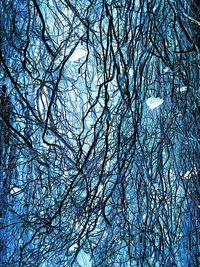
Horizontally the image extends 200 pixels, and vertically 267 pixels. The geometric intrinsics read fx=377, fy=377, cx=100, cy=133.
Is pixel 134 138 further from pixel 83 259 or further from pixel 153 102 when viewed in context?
pixel 83 259

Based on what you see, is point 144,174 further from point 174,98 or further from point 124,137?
point 174,98

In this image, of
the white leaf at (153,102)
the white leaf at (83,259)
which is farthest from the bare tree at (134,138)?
the white leaf at (83,259)

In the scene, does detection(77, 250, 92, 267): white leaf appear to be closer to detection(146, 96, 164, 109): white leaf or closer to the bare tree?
the bare tree

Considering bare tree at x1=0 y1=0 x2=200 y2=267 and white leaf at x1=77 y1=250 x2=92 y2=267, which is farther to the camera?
white leaf at x1=77 y1=250 x2=92 y2=267

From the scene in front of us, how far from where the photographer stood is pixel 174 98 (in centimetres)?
136

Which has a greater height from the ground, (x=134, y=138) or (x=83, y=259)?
(x=134, y=138)

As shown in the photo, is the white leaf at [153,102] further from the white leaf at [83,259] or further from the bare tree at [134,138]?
the white leaf at [83,259]

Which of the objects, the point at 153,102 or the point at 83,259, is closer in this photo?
the point at 153,102

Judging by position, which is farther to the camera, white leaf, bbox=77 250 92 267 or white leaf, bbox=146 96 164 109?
white leaf, bbox=77 250 92 267

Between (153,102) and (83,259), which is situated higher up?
(153,102)

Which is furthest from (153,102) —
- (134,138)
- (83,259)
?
(83,259)

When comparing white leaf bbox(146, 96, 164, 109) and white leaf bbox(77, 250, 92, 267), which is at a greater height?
white leaf bbox(146, 96, 164, 109)

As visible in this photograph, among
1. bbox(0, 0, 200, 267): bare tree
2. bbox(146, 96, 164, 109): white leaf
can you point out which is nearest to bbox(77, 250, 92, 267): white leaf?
bbox(0, 0, 200, 267): bare tree

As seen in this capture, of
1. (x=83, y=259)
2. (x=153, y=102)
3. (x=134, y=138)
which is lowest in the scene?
(x=83, y=259)
